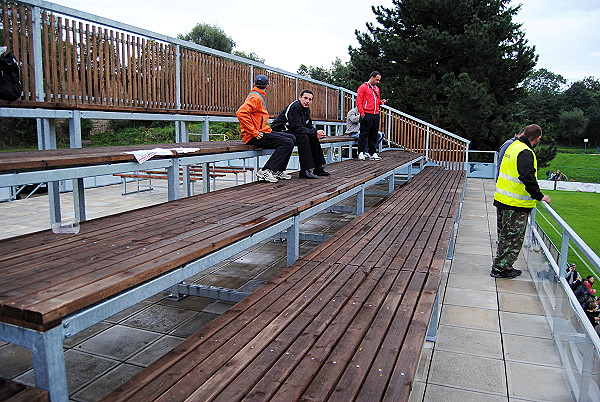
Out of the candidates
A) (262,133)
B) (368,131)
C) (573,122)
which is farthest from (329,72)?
(262,133)

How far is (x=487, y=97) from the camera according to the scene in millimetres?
18750

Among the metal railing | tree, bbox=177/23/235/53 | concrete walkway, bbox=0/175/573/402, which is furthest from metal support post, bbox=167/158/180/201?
tree, bbox=177/23/235/53

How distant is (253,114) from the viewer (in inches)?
224

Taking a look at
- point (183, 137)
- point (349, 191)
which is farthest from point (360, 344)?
point (183, 137)

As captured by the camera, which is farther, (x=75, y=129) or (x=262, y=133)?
(x=262, y=133)

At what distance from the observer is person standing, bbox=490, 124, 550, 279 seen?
17.0 ft

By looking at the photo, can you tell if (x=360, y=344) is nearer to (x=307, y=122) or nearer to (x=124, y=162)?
(x=124, y=162)

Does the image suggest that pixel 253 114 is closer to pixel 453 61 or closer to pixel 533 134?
pixel 533 134

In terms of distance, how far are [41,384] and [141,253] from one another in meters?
0.94

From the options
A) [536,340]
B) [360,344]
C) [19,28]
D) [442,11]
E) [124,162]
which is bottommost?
[536,340]

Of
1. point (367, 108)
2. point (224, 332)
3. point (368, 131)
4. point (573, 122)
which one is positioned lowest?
point (224, 332)

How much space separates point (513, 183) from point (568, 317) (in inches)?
88.0

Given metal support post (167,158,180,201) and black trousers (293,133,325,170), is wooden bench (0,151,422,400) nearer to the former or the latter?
metal support post (167,158,180,201)

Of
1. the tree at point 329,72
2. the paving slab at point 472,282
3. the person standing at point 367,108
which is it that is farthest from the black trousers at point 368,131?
the tree at point 329,72
